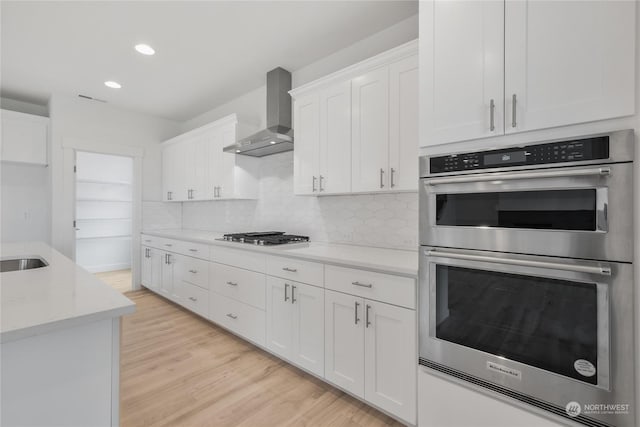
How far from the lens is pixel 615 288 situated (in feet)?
3.54

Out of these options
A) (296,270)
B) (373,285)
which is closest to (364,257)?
(373,285)

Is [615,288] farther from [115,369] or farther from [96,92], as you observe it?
[96,92]

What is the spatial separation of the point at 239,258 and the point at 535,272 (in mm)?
2265

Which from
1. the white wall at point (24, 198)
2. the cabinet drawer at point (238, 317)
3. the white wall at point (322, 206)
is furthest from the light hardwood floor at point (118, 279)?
the cabinet drawer at point (238, 317)

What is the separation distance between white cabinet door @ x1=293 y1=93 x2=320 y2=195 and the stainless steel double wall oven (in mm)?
1191

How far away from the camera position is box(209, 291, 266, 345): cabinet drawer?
2.54m

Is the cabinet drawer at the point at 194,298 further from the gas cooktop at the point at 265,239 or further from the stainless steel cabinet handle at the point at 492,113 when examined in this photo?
the stainless steel cabinet handle at the point at 492,113

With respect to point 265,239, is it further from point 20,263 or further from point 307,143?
point 20,263

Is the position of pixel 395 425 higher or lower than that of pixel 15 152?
lower

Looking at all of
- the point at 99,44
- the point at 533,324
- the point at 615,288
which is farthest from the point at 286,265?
the point at 99,44

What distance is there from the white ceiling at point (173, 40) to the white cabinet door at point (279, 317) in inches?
83.1

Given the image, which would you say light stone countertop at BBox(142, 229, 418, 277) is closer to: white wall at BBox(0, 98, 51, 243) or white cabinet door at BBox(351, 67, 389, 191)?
white cabinet door at BBox(351, 67, 389, 191)

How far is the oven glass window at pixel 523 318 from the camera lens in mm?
1142

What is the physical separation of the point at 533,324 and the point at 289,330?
160 centimetres
